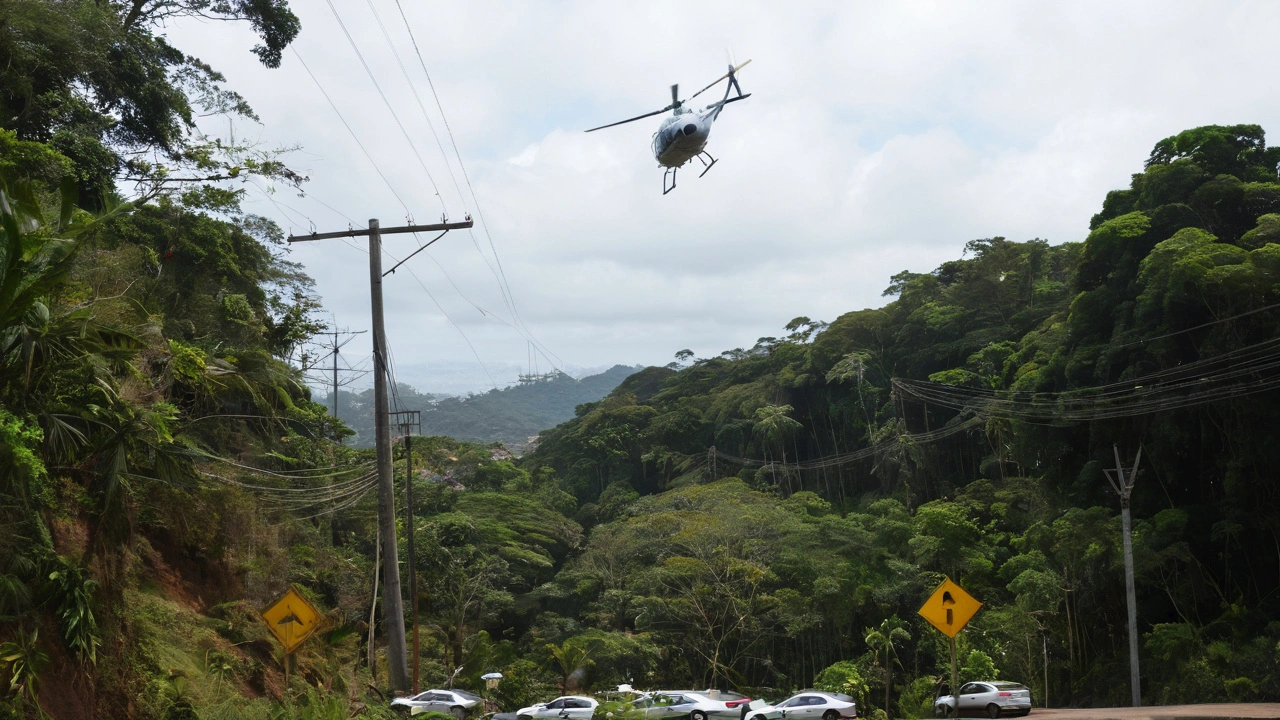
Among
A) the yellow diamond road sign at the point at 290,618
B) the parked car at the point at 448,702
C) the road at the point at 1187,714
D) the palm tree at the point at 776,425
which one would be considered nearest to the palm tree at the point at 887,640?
the road at the point at 1187,714

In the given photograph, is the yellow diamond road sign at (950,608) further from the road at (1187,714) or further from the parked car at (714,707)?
the parked car at (714,707)

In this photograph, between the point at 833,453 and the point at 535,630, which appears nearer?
the point at 535,630

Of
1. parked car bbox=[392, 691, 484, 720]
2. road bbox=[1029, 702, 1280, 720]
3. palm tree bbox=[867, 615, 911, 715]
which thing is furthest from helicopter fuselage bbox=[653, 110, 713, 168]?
palm tree bbox=[867, 615, 911, 715]

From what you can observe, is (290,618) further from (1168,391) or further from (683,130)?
(1168,391)

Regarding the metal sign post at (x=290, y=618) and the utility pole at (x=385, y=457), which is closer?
the metal sign post at (x=290, y=618)

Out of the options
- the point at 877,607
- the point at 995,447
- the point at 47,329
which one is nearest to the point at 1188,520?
the point at 877,607

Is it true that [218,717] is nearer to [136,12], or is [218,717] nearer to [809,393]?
[136,12]

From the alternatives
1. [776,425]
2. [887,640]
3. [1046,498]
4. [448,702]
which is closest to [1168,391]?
[1046,498]
